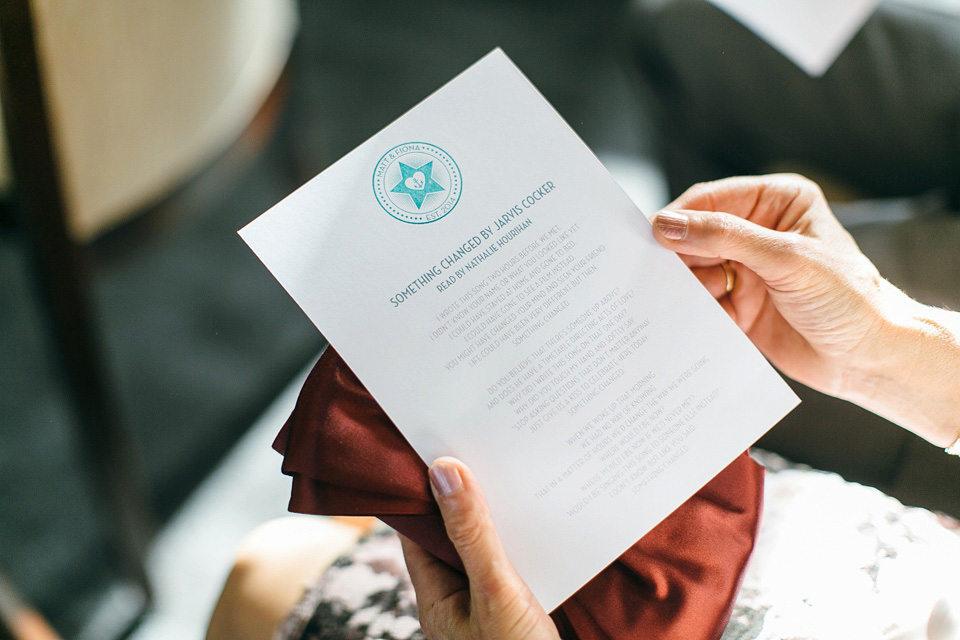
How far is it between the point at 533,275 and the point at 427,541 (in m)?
0.15

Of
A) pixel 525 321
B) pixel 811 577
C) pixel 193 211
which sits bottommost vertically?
pixel 811 577

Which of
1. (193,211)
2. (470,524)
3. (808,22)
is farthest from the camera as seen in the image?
(193,211)

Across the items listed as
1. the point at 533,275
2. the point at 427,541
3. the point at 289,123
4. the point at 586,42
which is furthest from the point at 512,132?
the point at 586,42

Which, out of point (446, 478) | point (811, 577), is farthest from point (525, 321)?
point (811, 577)

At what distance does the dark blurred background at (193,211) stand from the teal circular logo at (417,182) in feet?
0.12

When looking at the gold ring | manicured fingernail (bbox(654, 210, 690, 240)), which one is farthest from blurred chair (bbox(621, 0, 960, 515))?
manicured fingernail (bbox(654, 210, 690, 240))

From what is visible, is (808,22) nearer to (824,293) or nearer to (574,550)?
(824,293)

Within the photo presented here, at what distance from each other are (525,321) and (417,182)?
0.09m

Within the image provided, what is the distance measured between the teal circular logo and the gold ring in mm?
197

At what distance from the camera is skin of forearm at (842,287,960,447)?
1.60ft

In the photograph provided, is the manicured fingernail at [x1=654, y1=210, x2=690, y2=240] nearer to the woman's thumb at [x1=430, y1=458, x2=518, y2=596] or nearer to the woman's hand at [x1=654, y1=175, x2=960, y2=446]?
the woman's hand at [x1=654, y1=175, x2=960, y2=446]

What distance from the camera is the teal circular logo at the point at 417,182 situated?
0.42 meters

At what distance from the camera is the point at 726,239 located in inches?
18.0

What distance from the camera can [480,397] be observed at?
418 millimetres
